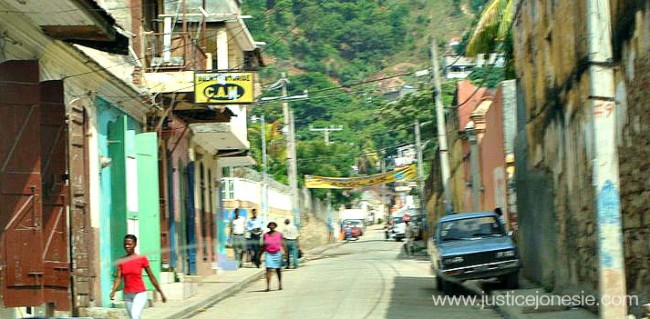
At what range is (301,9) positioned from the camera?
52.7m

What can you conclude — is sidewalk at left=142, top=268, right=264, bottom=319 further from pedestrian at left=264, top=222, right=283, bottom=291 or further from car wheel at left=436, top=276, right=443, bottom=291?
car wheel at left=436, top=276, right=443, bottom=291

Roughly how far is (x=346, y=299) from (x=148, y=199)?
14.6ft

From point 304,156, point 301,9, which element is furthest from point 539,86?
point 304,156

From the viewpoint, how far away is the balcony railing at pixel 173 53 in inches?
999

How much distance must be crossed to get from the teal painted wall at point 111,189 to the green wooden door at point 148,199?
45cm

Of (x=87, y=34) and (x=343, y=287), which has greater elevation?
(x=87, y=34)

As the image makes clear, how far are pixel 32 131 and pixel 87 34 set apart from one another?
222cm

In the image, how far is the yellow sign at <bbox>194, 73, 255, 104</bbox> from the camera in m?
24.3

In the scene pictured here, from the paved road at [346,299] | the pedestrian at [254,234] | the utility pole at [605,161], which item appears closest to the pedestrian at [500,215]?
the paved road at [346,299]

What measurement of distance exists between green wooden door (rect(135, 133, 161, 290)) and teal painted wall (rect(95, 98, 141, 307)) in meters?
0.45

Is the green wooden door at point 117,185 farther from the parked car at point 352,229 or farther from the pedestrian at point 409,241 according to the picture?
the parked car at point 352,229

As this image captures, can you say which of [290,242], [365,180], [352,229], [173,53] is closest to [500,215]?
[173,53]

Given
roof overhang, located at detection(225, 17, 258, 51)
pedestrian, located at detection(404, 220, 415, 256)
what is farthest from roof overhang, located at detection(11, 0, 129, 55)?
pedestrian, located at detection(404, 220, 415, 256)

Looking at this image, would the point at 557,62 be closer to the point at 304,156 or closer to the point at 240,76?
the point at 240,76
